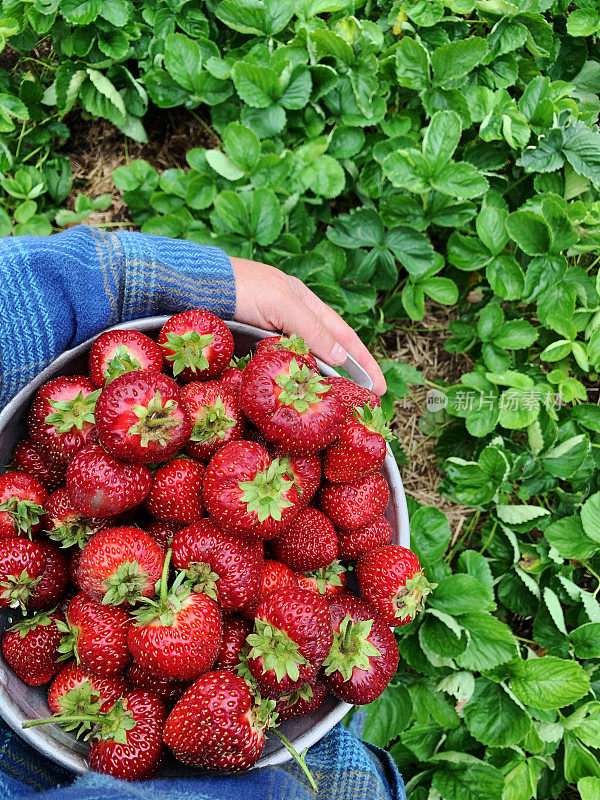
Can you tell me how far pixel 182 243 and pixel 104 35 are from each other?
29.0 inches

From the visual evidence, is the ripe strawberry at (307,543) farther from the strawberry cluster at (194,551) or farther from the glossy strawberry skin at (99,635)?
the glossy strawberry skin at (99,635)

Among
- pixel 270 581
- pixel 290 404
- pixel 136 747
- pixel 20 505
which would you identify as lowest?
pixel 136 747

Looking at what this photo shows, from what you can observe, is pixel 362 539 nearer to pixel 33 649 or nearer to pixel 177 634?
pixel 177 634

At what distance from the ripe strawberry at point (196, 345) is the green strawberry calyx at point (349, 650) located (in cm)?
43

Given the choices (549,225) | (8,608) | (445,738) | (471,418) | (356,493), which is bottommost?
(445,738)

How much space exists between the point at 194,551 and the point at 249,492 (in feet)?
0.39

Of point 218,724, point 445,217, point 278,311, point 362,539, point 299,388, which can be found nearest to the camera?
point 218,724

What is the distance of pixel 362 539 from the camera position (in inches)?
40.1

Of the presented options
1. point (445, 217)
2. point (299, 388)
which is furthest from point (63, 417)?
point (445, 217)

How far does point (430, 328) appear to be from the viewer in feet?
5.59

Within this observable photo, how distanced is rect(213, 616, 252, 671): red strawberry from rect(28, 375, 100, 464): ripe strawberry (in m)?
0.34

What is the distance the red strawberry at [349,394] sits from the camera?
1023 millimetres

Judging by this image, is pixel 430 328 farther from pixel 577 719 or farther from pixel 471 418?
pixel 577 719

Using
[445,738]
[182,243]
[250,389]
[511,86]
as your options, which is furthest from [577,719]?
[511,86]
